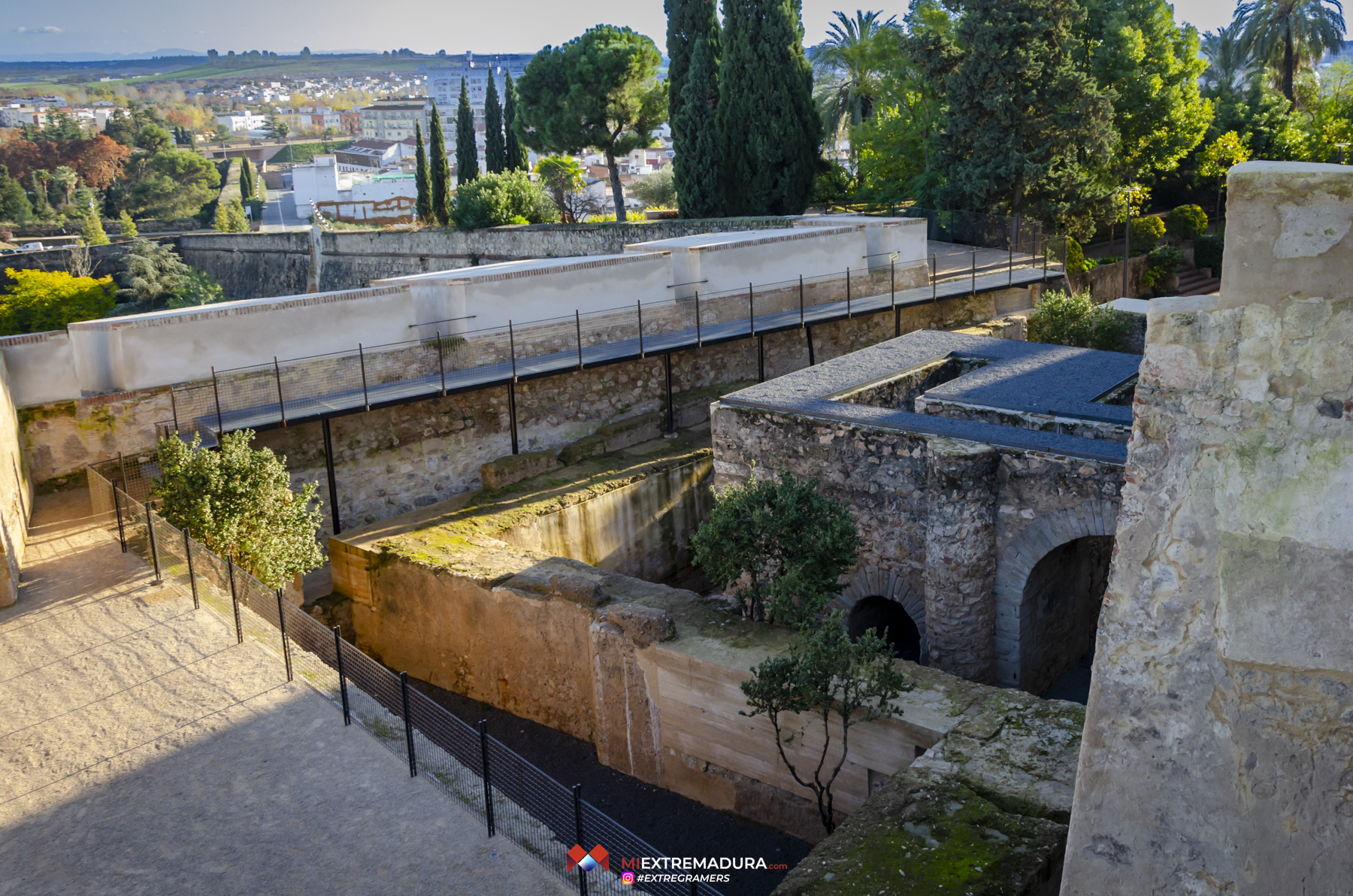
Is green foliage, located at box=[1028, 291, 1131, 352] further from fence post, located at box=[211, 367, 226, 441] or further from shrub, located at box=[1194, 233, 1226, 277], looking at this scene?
shrub, located at box=[1194, 233, 1226, 277]

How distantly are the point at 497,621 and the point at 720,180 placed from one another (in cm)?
1920

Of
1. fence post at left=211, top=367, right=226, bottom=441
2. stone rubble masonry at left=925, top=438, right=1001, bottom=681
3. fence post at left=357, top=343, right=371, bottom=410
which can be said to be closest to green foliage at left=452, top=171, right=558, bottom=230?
fence post at left=357, top=343, right=371, bottom=410

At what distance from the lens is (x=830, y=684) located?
27.8ft

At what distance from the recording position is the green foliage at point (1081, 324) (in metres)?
17.7

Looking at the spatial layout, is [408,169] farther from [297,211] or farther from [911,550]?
[911,550]

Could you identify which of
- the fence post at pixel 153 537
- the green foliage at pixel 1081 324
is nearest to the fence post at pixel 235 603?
the fence post at pixel 153 537

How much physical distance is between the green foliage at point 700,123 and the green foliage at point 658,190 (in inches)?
648

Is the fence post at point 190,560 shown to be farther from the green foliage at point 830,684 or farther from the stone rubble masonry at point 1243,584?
the stone rubble masonry at point 1243,584

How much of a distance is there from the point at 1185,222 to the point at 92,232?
57.6m

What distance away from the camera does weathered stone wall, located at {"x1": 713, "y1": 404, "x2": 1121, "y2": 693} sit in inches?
388

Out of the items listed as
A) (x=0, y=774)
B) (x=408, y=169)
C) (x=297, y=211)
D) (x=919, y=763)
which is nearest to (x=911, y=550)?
(x=919, y=763)

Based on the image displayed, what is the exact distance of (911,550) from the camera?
1095 centimetres

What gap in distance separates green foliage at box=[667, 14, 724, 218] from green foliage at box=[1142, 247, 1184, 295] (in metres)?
11.2

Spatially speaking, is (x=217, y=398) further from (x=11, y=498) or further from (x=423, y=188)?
(x=423, y=188)
